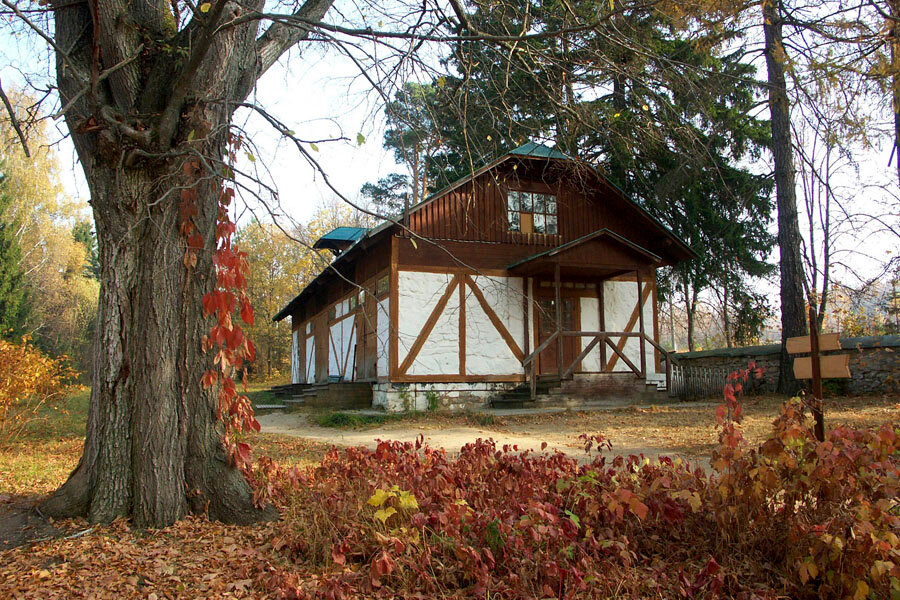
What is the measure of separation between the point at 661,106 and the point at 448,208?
9.01 metres

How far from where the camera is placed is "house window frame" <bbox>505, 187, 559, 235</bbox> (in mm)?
14969

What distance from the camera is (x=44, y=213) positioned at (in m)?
28.6

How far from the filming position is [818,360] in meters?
4.41

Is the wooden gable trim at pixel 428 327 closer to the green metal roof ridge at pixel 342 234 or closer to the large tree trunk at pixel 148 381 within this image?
the green metal roof ridge at pixel 342 234

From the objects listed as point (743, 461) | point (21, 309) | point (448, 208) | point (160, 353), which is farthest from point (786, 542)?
point (21, 309)

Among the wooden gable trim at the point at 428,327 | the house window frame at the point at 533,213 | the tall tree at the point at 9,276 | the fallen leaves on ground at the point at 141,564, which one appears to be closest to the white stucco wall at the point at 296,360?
the tall tree at the point at 9,276

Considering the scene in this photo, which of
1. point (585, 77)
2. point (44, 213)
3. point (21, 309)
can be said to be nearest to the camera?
point (585, 77)

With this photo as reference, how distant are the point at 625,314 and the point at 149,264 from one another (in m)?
13.2

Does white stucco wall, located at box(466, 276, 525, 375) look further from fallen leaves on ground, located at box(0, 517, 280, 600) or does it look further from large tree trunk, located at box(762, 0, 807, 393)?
fallen leaves on ground, located at box(0, 517, 280, 600)

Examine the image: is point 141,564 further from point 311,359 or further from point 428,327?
point 311,359

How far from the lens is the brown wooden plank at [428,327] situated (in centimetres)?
1342

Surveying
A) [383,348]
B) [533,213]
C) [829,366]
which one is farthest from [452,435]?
[533,213]

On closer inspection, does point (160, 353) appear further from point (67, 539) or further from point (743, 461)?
point (743, 461)

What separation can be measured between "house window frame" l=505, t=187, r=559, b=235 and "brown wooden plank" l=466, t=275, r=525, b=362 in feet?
5.54
